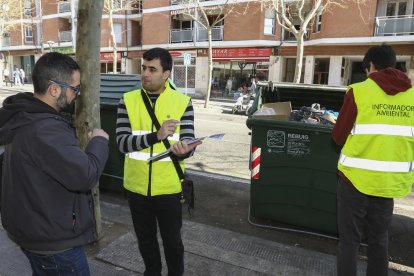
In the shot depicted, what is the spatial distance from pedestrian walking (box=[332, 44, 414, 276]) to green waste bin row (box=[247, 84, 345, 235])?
39.5 inches

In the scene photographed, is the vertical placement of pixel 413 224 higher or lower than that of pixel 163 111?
lower

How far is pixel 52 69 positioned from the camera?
5.80 ft

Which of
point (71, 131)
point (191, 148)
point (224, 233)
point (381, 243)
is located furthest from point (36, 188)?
point (224, 233)

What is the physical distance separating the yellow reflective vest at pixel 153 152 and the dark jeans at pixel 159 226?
72mm

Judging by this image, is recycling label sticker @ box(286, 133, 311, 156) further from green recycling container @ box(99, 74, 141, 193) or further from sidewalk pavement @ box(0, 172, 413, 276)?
green recycling container @ box(99, 74, 141, 193)

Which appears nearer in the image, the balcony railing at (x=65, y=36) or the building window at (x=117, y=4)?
the building window at (x=117, y=4)

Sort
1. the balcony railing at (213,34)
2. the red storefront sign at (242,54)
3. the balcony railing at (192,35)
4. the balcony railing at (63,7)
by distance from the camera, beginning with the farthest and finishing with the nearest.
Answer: the balcony railing at (63,7), the balcony railing at (192,35), the balcony railing at (213,34), the red storefront sign at (242,54)

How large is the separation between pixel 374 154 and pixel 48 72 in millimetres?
2053

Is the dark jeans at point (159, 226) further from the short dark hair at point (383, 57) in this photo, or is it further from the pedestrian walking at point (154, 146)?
the short dark hair at point (383, 57)

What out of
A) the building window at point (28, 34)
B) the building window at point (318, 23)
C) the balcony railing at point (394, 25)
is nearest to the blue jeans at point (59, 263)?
the balcony railing at point (394, 25)

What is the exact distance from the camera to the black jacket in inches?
65.7

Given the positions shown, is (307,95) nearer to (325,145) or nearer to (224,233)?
(325,145)

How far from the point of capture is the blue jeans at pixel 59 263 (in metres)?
1.82

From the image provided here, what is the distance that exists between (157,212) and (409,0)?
22.8 metres
